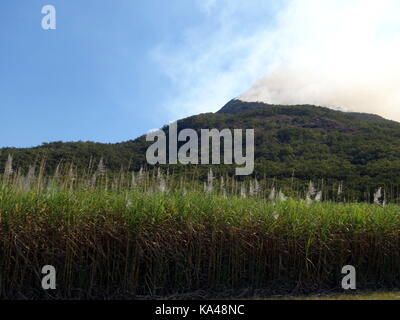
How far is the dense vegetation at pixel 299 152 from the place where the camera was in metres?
25.7

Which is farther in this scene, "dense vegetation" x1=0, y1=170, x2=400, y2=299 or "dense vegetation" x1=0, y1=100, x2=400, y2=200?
"dense vegetation" x1=0, y1=100, x2=400, y2=200

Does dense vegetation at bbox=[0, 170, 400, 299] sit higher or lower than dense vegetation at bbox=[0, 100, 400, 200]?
lower

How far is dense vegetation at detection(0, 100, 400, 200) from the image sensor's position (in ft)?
84.4

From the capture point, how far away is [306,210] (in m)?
8.79

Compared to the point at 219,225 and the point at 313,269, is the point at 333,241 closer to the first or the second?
the point at 313,269

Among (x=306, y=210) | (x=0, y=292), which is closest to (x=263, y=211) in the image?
(x=306, y=210)

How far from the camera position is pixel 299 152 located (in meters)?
42.5

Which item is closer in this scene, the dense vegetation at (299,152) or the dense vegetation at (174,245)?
the dense vegetation at (174,245)

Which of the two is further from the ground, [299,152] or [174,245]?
[299,152]

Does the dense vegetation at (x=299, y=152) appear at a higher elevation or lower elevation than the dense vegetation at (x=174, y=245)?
higher

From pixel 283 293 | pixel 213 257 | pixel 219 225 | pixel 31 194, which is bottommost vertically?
pixel 283 293

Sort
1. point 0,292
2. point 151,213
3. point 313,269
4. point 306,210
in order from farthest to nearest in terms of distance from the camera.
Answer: point 306,210, point 313,269, point 151,213, point 0,292

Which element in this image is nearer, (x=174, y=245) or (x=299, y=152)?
(x=174, y=245)
